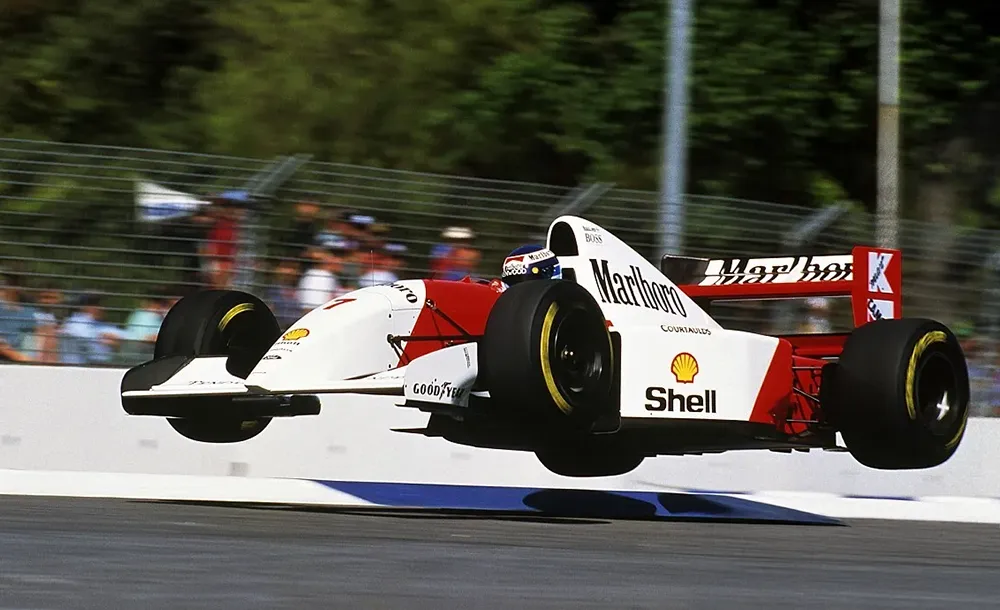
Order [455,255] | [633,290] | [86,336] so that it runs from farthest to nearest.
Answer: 1. [455,255]
2. [86,336]
3. [633,290]

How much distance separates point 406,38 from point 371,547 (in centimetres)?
1401

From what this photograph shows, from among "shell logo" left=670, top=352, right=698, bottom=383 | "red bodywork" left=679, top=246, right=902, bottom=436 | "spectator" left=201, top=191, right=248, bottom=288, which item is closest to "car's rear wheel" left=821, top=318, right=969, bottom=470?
"red bodywork" left=679, top=246, right=902, bottom=436

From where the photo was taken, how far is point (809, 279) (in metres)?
9.98

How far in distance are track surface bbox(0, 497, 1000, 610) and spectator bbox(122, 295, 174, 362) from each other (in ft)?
6.86

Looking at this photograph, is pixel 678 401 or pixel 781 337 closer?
pixel 678 401

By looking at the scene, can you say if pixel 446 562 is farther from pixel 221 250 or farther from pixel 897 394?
pixel 221 250

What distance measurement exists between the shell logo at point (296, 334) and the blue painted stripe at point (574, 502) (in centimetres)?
133

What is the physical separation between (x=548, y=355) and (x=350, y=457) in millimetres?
2790

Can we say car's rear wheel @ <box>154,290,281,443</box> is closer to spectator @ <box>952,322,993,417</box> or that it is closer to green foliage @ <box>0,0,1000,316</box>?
spectator @ <box>952,322,993,417</box>

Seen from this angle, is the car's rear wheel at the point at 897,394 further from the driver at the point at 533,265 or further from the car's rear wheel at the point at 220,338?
the car's rear wheel at the point at 220,338

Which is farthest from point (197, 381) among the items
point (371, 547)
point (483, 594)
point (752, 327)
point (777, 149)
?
point (777, 149)

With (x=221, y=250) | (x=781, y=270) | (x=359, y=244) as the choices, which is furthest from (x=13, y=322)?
(x=781, y=270)

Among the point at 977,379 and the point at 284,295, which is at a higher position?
the point at 284,295

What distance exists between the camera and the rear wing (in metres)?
9.88
